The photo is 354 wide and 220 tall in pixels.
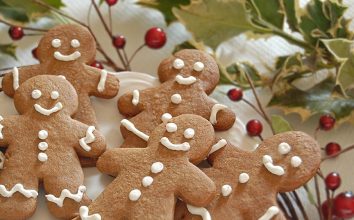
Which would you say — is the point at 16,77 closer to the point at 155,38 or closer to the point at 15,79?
the point at 15,79

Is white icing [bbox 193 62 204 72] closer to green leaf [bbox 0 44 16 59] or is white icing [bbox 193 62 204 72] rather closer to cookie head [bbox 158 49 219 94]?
cookie head [bbox 158 49 219 94]

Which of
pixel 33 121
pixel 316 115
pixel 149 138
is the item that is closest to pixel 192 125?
pixel 149 138

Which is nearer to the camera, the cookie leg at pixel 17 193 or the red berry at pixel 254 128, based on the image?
the cookie leg at pixel 17 193

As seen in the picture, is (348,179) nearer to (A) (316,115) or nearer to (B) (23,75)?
(A) (316,115)

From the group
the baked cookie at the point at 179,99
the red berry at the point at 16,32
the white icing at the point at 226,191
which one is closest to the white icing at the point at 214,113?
the baked cookie at the point at 179,99

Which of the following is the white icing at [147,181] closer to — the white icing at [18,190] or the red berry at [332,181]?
the white icing at [18,190]

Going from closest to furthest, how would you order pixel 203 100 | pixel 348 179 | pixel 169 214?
pixel 169 214 < pixel 203 100 < pixel 348 179

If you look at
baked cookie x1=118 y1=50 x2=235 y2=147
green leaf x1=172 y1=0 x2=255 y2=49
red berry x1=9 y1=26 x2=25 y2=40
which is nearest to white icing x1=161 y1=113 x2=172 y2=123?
baked cookie x1=118 y1=50 x2=235 y2=147

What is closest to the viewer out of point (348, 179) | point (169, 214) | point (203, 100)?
point (169, 214)
